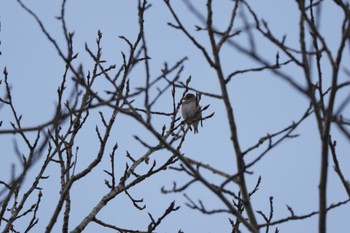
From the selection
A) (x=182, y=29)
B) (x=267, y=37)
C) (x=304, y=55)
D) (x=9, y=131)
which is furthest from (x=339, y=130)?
(x=9, y=131)

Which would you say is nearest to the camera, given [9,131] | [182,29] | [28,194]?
[9,131]

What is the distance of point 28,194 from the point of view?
3732 millimetres

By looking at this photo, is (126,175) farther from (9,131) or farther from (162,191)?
(9,131)

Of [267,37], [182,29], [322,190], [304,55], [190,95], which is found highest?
[190,95]

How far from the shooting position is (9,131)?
1.88m

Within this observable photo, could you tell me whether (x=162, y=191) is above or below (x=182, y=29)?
below

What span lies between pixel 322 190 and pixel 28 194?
2.41m

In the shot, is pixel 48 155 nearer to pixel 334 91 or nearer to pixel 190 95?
pixel 334 91

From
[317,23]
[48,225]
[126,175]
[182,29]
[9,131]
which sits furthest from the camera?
[126,175]

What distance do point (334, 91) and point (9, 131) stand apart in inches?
52.6

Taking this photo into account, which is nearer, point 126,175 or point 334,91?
point 334,91

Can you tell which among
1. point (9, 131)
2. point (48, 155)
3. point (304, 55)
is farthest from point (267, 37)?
point (48, 155)

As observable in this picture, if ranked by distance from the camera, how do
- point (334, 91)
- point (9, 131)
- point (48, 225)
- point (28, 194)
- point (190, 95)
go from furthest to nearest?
point (190, 95), point (28, 194), point (48, 225), point (334, 91), point (9, 131)

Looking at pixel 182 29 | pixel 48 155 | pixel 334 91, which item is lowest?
pixel 334 91
